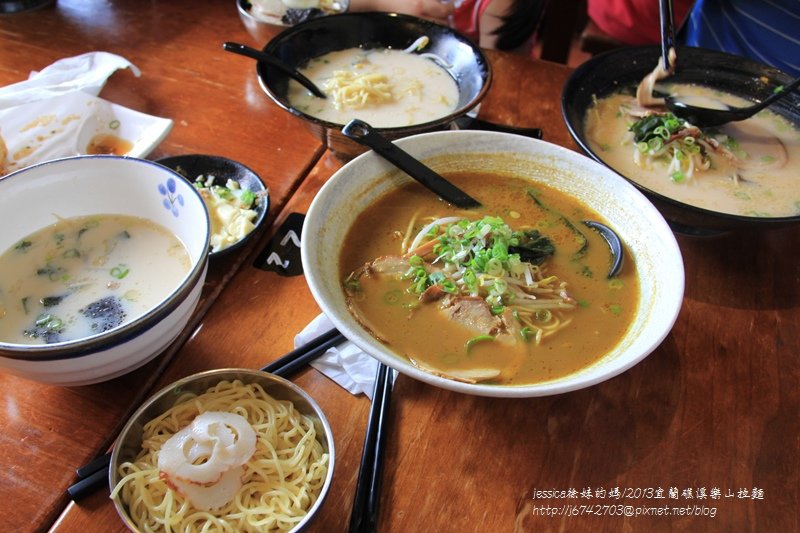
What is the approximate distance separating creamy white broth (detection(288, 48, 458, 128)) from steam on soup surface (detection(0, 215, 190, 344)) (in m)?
0.80

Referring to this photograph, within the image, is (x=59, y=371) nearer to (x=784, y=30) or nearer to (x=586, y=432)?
(x=586, y=432)

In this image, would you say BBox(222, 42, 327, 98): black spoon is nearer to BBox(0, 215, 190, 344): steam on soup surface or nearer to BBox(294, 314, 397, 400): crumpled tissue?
BBox(0, 215, 190, 344): steam on soup surface

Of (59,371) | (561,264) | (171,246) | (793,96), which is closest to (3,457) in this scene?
(59,371)

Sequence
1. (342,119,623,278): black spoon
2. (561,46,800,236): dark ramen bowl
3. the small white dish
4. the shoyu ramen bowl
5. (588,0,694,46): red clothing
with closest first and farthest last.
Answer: the shoyu ramen bowl
(342,119,623,278): black spoon
the small white dish
(561,46,800,236): dark ramen bowl
(588,0,694,46): red clothing

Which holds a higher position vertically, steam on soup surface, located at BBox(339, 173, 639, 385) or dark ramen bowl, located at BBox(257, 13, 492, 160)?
dark ramen bowl, located at BBox(257, 13, 492, 160)

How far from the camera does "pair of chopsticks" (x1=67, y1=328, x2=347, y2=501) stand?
102 centimetres

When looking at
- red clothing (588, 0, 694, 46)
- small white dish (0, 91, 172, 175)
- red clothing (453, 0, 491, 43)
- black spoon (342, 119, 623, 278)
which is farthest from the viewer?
red clothing (588, 0, 694, 46)

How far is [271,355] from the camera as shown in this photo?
1.30 meters

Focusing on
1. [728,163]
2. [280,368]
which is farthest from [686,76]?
[280,368]

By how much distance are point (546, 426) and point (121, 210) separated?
3.54 feet

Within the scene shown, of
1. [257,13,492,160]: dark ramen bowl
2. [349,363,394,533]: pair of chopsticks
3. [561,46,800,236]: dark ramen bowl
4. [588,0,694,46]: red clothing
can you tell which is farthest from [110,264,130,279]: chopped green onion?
[588,0,694,46]: red clothing

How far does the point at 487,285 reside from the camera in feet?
4.25

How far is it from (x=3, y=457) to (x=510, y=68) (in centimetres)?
211

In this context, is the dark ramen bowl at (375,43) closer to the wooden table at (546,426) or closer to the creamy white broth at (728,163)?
the creamy white broth at (728,163)
